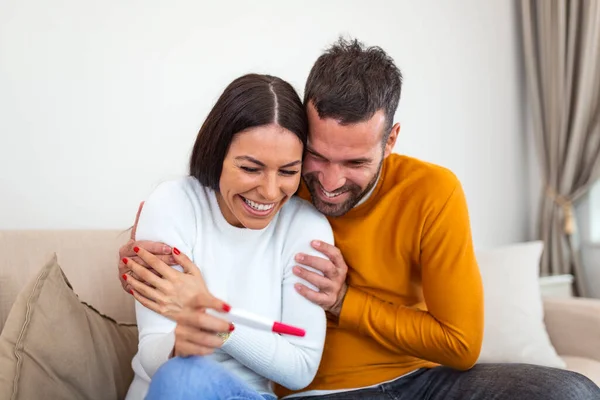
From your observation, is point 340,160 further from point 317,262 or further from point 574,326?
point 574,326

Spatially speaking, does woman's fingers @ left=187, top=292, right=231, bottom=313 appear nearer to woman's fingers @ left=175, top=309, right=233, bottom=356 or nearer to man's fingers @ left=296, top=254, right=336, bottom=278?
woman's fingers @ left=175, top=309, right=233, bottom=356

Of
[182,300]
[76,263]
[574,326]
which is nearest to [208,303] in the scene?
[182,300]

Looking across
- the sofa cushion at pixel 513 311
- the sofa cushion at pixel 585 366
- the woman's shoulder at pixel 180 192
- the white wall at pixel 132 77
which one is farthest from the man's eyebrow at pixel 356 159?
the sofa cushion at pixel 585 366

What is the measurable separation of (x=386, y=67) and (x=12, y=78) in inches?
39.5

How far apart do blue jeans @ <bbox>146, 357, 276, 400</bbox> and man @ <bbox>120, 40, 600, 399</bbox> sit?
36 cm

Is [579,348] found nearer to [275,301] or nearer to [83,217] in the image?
[275,301]

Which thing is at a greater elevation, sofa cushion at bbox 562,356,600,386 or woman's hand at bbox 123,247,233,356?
woman's hand at bbox 123,247,233,356

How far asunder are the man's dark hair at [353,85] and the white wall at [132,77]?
748mm

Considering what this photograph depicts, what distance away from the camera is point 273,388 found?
1.50 metres

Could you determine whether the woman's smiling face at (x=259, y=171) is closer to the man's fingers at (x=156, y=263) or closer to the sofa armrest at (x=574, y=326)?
the man's fingers at (x=156, y=263)

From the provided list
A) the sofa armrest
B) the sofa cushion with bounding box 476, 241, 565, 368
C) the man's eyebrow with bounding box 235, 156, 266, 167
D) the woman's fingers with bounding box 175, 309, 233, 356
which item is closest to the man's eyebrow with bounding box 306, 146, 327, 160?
→ the man's eyebrow with bounding box 235, 156, 266, 167

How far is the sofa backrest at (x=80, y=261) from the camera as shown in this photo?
1599 mm

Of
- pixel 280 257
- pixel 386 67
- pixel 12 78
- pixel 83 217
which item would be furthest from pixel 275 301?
pixel 12 78

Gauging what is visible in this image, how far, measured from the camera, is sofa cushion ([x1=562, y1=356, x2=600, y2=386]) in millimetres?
1967
